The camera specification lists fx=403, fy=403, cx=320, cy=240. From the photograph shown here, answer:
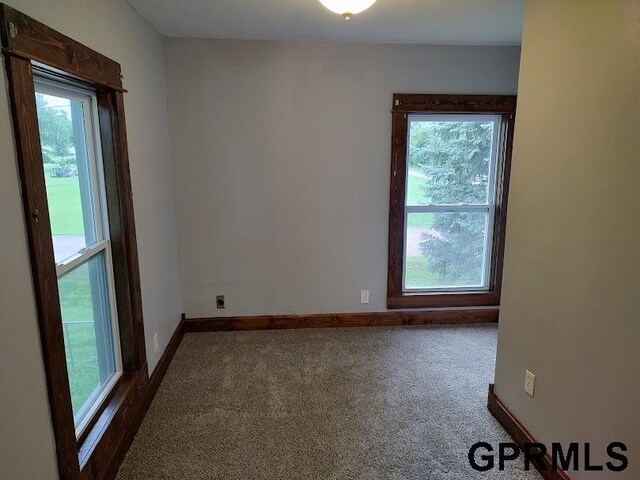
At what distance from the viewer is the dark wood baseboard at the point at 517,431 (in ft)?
6.17

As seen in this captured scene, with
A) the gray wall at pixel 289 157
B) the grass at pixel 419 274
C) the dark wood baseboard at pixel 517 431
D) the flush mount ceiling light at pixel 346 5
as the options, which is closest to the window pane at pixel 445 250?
the grass at pixel 419 274

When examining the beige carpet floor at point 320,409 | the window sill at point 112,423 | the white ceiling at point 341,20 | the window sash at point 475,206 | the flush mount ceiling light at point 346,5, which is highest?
the white ceiling at point 341,20

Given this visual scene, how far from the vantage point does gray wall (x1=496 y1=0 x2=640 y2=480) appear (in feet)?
4.74

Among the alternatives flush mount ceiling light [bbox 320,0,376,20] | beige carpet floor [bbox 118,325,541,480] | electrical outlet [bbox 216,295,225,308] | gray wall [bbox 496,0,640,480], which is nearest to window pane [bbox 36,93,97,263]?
beige carpet floor [bbox 118,325,541,480]

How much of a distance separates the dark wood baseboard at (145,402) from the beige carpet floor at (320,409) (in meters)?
0.04

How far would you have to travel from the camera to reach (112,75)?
6.79 feet

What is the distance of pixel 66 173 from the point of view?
1845 millimetres

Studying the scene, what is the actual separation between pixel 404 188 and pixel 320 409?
1.96m

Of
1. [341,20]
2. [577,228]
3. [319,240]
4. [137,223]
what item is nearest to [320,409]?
[319,240]

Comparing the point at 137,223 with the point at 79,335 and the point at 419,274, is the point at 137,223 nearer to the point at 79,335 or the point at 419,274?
the point at 79,335

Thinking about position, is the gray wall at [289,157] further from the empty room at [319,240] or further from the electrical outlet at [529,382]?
the electrical outlet at [529,382]

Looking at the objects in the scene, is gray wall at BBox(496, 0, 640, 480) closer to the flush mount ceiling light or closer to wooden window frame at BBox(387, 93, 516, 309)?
the flush mount ceiling light

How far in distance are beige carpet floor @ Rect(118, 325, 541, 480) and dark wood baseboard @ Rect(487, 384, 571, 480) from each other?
50mm

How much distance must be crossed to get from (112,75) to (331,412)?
2242 mm
